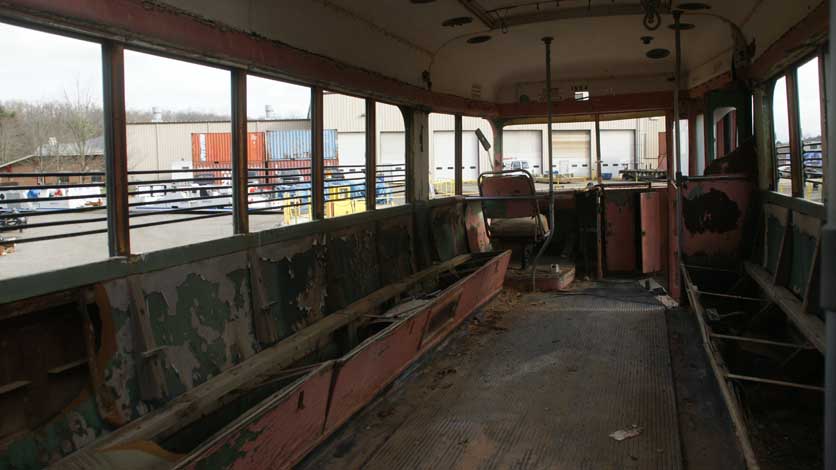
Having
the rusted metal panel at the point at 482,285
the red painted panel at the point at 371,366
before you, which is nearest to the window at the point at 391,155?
the rusted metal panel at the point at 482,285

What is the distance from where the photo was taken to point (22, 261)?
4.58 m

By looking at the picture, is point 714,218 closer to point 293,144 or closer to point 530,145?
point 293,144

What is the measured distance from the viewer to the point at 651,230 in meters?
7.54

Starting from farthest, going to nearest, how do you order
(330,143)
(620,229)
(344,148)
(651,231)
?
1. (620,229)
2. (651,231)
3. (344,148)
4. (330,143)

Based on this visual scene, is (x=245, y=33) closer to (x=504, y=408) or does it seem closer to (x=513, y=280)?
(x=504, y=408)

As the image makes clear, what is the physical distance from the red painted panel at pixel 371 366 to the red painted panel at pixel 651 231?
13.2 ft

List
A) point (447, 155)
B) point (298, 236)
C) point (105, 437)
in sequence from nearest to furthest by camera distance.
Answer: point (105, 437)
point (298, 236)
point (447, 155)

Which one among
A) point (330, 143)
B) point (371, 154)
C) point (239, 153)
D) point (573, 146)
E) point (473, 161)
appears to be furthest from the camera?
point (573, 146)

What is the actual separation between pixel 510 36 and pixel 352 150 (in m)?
2.56

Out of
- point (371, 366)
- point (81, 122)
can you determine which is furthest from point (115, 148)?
point (371, 366)

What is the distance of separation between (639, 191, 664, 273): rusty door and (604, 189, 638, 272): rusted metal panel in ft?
0.69

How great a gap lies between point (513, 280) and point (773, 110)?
332 cm

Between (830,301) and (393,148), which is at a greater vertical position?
(393,148)

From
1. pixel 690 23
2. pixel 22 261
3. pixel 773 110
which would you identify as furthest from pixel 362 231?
pixel 690 23
